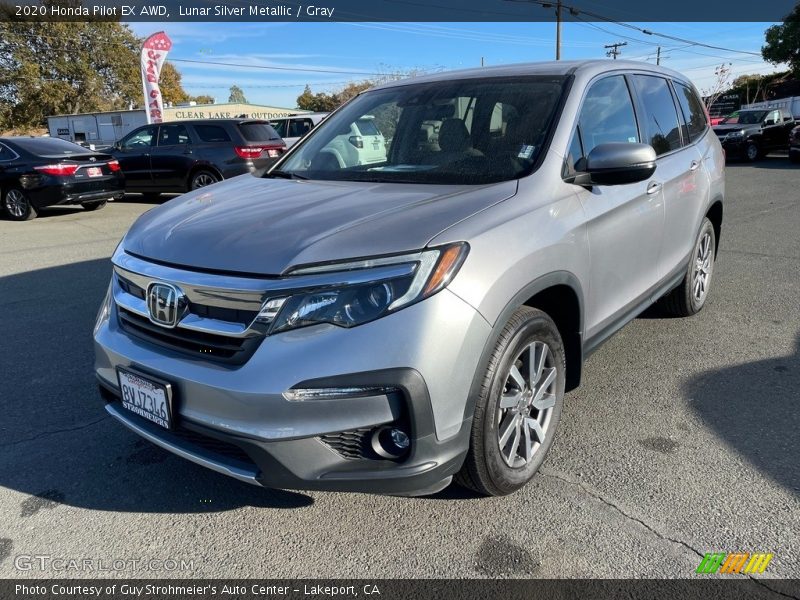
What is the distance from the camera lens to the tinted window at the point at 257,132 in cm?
1208

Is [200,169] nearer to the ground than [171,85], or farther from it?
nearer to the ground

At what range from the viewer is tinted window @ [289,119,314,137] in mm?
20359

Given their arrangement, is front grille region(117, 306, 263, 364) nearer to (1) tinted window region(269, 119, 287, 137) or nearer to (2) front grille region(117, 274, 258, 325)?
(2) front grille region(117, 274, 258, 325)

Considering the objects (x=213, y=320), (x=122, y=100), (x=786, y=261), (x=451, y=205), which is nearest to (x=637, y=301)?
(x=451, y=205)

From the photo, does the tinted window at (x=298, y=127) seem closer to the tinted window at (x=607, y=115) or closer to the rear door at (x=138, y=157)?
Result: the rear door at (x=138, y=157)

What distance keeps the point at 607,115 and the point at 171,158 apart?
10761 millimetres

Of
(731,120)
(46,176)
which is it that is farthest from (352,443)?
(731,120)

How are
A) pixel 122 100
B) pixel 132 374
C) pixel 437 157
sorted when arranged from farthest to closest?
pixel 122 100, pixel 437 157, pixel 132 374

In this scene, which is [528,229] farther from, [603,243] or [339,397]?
[339,397]

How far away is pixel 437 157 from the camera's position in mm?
3137

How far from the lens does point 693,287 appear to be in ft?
15.4

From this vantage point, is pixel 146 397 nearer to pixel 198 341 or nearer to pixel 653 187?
pixel 198 341

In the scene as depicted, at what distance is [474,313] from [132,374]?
1.36m
